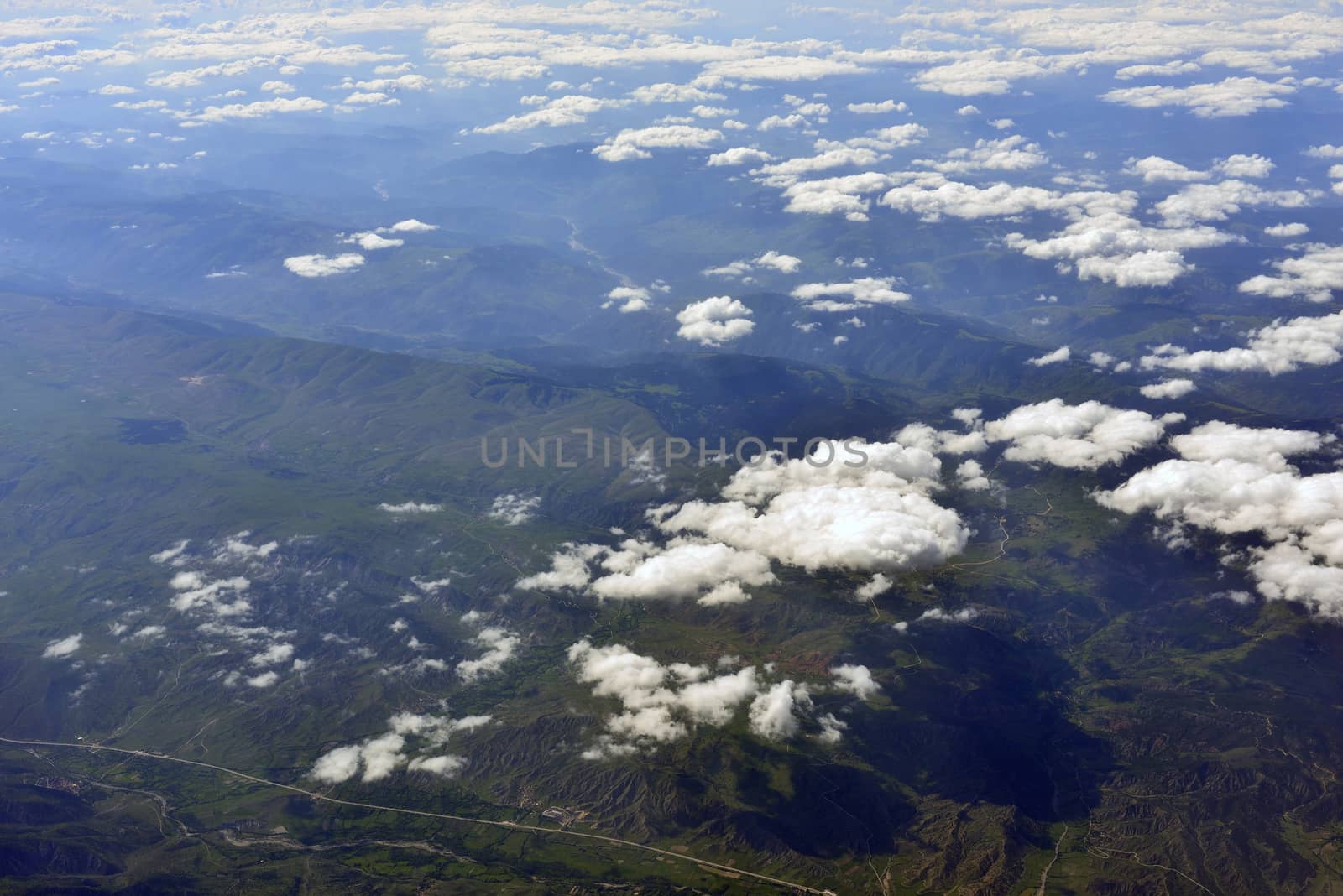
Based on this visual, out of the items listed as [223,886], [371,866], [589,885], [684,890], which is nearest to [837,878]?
[684,890]

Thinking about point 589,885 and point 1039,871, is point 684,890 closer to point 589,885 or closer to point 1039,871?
point 589,885

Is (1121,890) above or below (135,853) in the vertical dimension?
below

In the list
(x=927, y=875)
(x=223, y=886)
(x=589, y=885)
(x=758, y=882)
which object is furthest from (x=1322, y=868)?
(x=223, y=886)

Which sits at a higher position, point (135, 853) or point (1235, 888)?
point (135, 853)

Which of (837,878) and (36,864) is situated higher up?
(36,864)

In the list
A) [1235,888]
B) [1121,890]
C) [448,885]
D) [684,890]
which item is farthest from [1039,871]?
[448,885]

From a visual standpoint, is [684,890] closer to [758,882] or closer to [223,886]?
[758,882]

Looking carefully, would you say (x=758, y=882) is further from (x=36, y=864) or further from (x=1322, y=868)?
(x=36, y=864)
